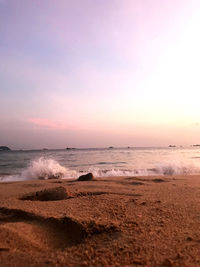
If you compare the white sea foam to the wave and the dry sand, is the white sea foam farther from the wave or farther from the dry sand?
the dry sand

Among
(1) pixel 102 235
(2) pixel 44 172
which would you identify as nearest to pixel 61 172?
(2) pixel 44 172

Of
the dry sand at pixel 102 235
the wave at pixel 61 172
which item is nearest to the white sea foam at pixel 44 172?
the wave at pixel 61 172

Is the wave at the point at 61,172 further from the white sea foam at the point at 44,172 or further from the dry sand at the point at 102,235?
the dry sand at the point at 102,235

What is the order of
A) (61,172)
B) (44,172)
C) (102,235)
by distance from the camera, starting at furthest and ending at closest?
(61,172), (44,172), (102,235)

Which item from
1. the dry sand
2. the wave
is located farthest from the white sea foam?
the dry sand

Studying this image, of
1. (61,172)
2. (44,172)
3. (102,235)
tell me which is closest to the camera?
(102,235)

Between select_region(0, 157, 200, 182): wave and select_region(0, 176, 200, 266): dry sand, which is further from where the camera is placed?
select_region(0, 157, 200, 182): wave

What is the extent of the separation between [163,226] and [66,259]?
1071 mm

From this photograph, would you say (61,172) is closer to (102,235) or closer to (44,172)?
(44,172)

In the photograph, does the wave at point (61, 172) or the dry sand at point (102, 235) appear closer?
the dry sand at point (102, 235)

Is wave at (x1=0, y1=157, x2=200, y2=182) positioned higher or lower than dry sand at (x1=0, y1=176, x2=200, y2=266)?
lower

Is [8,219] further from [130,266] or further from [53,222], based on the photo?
[130,266]

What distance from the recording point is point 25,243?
6.33 ft

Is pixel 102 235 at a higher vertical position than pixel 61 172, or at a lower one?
higher
